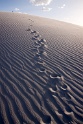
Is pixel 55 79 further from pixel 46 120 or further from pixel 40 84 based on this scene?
pixel 46 120

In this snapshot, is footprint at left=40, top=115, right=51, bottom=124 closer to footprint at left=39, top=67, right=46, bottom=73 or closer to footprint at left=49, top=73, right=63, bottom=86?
footprint at left=49, top=73, right=63, bottom=86

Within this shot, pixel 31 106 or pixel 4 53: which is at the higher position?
pixel 4 53

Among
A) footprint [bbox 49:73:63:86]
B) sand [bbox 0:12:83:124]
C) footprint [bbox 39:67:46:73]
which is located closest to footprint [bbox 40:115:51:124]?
sand [bbox 0:12:83:124]

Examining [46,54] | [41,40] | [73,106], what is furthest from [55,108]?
[41,40]

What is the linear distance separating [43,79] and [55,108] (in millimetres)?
1437

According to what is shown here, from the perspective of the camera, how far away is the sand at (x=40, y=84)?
4246 millimetres

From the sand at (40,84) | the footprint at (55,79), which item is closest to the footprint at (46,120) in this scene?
the sand at (40,84)

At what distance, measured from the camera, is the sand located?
4.25 m

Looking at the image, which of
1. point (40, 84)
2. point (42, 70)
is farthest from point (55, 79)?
point (42, 70)

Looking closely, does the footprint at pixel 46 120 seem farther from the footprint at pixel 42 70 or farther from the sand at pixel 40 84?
the footprint at pixel 42 70

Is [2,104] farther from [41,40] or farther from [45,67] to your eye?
[41,40]

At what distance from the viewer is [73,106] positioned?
4.63m

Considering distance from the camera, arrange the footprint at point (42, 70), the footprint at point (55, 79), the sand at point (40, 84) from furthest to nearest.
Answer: the footprint at point (42, 70)
the footprint at point (55, 79)
the sand at point (40, 84)

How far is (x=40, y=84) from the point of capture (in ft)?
17.8
